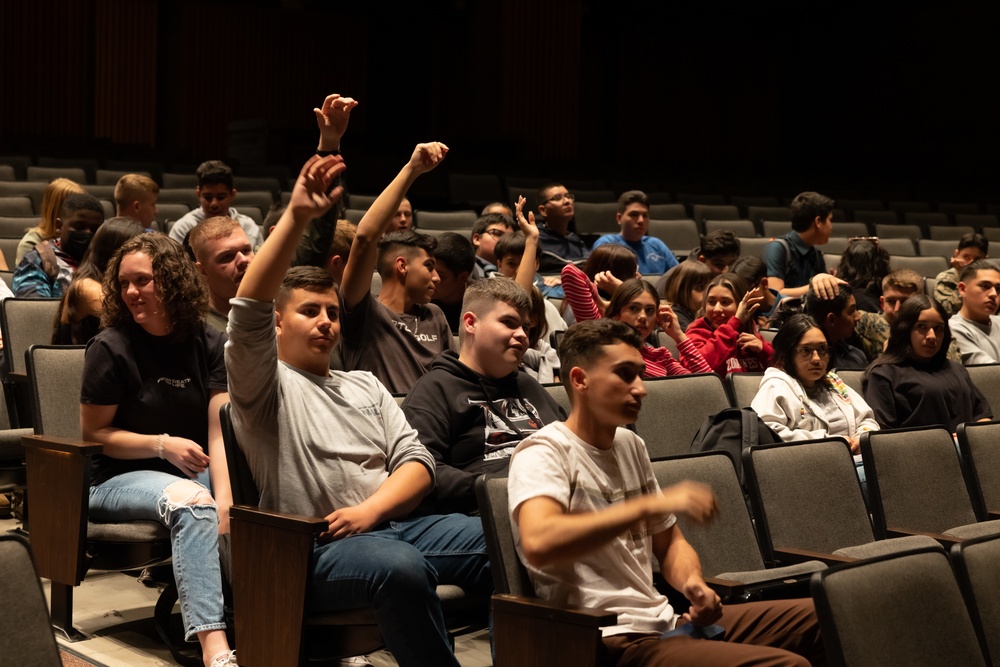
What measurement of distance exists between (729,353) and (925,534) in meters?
1.53

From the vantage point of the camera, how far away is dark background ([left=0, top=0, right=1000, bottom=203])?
409 inches

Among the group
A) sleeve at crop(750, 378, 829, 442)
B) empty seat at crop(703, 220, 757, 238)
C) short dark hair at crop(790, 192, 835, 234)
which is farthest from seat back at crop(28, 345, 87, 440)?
empty seat at crop(703, 220, 757, 238)

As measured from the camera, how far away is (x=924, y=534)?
2.69 metres

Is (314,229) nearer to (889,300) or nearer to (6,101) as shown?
(889,300)

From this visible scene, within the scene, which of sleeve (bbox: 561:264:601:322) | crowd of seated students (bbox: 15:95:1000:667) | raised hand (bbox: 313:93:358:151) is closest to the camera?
crowd of seated students (bbox: 15:95:1000:667)

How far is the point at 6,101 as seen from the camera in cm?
1092

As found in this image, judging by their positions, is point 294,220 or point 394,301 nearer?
point 294,220

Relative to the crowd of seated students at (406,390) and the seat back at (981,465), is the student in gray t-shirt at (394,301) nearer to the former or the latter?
the crowd of seated students at (406,390)

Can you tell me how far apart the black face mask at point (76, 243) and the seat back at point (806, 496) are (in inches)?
108

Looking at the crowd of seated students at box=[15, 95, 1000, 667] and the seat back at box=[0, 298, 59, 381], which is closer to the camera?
the crowd of seated students at box=[15, 95, 1000, 667]

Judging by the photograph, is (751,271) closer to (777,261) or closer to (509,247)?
(777,261)

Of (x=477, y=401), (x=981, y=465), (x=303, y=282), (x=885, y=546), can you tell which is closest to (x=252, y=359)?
(x=303, y=282)

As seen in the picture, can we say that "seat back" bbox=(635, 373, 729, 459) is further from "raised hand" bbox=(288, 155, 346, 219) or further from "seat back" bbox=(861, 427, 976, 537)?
"raised hand" bbox=(288, 155, 346, 219)

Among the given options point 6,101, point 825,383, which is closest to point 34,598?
point 825,383
